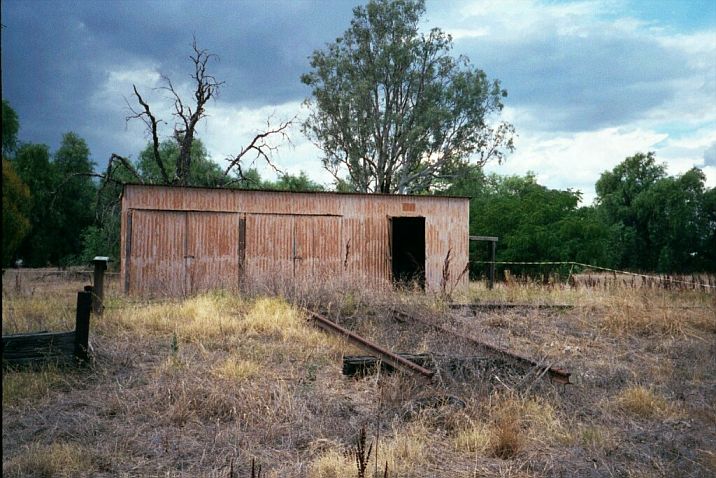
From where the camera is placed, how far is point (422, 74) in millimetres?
37000

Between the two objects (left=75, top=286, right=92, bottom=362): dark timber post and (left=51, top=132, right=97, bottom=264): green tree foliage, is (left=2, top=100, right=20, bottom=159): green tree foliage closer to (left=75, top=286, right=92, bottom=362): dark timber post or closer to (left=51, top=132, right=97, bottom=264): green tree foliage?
(left=51, top=132, right=97, bottom=264): green tree foliage

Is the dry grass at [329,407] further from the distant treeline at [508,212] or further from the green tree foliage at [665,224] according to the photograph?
the green tree foliage at [665,224]

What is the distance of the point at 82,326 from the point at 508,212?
26335mm

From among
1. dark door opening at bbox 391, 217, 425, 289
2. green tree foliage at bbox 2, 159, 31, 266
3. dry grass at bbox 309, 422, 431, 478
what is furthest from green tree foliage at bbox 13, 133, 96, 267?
dry grass at bbox 309, 422, 431, 478

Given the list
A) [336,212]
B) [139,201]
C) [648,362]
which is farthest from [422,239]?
[648,362]

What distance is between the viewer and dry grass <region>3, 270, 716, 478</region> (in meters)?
4.40

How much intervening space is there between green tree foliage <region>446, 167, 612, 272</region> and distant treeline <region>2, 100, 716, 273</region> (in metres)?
→ 0.05

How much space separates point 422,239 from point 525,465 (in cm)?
1542

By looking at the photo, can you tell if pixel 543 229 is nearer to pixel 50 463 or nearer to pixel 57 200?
pixel 50 463

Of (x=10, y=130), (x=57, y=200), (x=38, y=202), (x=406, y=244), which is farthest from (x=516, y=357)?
(x=57, y=200)

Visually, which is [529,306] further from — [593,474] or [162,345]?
[593,474]

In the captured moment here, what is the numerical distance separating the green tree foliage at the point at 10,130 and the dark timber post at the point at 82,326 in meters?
26.4

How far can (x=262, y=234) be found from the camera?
17016mm

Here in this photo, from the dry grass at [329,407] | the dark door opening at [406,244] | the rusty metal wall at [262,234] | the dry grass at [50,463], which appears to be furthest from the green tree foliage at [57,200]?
the dry grass at [50,463]
